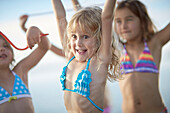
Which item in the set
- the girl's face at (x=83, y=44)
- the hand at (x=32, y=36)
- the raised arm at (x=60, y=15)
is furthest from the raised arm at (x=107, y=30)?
the hand at (x=32, y=36)

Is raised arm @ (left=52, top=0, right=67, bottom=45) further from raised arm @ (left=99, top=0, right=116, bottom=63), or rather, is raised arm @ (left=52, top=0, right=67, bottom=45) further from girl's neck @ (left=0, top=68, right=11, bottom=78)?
girl's neck @ (left=0, top=68, right=11, bottom=78)

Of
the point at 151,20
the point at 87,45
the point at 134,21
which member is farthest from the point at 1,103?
the point at 151,20

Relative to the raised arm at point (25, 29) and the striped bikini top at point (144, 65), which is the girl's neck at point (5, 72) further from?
the striped bikini top at point (144, 65)

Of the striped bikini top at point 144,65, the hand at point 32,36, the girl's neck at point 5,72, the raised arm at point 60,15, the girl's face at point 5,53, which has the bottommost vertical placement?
the striped bikini top at point 144,65

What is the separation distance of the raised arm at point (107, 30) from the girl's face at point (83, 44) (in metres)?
0.07

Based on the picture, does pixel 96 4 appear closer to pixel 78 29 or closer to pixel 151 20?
pixel 78 29

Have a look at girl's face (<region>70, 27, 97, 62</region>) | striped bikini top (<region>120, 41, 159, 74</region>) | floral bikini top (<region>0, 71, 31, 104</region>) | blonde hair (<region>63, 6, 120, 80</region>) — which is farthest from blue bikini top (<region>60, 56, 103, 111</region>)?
striped bikini top (<region>120, 41, 159, 74</region>)

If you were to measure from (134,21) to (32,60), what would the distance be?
3.51ft

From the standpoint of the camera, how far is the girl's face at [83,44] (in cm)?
160

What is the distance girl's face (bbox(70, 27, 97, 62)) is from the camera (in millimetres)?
1599

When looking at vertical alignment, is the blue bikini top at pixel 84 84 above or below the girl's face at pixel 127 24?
below

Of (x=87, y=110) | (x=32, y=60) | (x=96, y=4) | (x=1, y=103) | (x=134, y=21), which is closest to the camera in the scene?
(x=87, y=110)

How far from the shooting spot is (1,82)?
80.4 inches

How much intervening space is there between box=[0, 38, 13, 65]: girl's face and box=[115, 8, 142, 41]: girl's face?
3.49 ft
